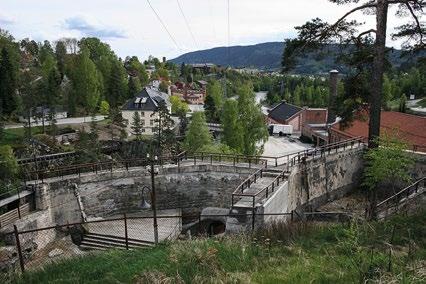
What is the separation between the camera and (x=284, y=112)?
6700 cm

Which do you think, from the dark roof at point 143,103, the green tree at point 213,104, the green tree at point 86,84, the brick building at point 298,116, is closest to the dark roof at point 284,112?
the brick building at point 298,116

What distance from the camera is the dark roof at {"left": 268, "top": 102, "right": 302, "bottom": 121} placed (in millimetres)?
64531

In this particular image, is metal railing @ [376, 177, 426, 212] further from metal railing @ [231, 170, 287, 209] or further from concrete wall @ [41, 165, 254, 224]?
concrete wall @ [41, 165, 254, 224]

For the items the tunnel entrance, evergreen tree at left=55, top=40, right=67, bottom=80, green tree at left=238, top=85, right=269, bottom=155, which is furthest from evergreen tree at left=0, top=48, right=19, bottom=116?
the tunnel entrance

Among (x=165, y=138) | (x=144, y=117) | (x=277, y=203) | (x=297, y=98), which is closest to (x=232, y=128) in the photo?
(x=165, y=138)

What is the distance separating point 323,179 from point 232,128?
1737 cm

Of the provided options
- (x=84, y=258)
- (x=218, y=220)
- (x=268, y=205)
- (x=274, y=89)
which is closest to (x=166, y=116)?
(x=218, y=220)

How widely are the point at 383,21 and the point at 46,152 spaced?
3512 centimetres

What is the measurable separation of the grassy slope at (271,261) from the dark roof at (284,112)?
55515 mm

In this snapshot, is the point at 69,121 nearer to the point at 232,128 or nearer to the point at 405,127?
the point at 232,128

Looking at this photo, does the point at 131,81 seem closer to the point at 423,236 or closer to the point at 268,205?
the point at 268,205

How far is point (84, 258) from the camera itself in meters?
9.15

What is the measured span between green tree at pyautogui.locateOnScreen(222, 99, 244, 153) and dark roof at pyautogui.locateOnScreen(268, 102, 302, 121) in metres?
28.1

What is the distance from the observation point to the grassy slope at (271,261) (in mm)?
6418
